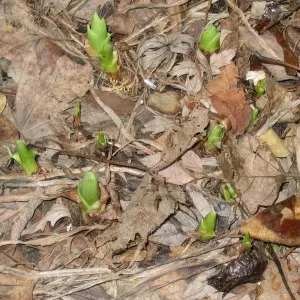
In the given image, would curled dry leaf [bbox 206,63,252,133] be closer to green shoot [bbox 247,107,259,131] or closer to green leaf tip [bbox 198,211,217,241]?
green shoot [bbox 247,107,259,131]

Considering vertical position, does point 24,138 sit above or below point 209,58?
below

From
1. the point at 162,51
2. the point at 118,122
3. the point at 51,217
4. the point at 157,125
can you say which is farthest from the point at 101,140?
the point at 162,51

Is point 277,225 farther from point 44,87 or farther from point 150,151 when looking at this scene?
point 44,87

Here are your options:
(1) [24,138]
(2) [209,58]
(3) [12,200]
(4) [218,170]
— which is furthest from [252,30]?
(3) [12,200]

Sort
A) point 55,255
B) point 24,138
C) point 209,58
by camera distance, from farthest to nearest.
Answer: point 209,58, point 24,138, point 55,255

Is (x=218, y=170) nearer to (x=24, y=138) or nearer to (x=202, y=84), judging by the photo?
(x=202, y=84)

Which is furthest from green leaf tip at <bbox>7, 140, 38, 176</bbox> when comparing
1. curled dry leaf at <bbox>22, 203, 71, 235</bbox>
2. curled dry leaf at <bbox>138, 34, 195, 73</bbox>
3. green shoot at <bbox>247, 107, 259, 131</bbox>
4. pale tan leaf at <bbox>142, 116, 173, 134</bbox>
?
green shoot at <bbox>247, 107, 259, 131</bbox>

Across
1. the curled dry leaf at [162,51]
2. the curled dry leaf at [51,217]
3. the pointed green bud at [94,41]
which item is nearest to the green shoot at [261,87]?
the curled dry leaf at [162,51]
